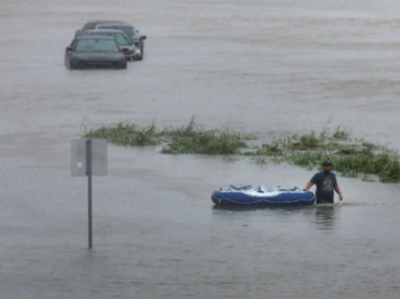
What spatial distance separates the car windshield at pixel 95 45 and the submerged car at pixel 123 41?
1.70 meters

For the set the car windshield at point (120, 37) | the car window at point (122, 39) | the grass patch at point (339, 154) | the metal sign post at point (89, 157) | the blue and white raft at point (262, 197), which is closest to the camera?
the metal sign post at point (89, 157)

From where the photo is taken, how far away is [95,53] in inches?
1922

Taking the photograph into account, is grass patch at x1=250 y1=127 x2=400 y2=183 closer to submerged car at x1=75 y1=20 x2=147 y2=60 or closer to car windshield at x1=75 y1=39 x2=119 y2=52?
car windshield at x1=75 y1=39 x2=119 y2=52

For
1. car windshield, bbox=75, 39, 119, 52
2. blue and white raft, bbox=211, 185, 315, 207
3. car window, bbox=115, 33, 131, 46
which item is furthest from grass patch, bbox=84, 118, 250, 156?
car window, bbox=115, 33, 131, 46

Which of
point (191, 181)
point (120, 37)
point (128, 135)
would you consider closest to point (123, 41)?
point (120, 37)

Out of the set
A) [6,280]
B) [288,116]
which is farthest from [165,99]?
[6,280]

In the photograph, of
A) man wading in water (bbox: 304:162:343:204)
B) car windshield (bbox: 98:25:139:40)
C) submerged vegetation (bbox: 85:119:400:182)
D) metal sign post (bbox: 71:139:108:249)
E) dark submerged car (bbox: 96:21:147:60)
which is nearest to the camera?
metal sign post (bbox: 71:139:108:249)

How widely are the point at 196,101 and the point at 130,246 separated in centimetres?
2250

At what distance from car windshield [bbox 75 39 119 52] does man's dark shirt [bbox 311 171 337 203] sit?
25.4 metres

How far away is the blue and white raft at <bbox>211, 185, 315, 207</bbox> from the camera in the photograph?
80.0 ft

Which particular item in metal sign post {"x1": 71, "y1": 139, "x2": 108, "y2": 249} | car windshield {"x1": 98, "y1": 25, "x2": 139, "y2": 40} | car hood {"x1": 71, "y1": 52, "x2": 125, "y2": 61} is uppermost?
car windshield {"x1": 98, "y1": 25, "x2": 139, "y2": 40}

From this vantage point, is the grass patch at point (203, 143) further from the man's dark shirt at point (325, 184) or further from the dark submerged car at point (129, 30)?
the dark submerged car at point (129, 30)

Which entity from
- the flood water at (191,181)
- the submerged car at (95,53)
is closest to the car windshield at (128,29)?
the flood water at (191,181)

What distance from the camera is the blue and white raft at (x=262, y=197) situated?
24.4 meters
